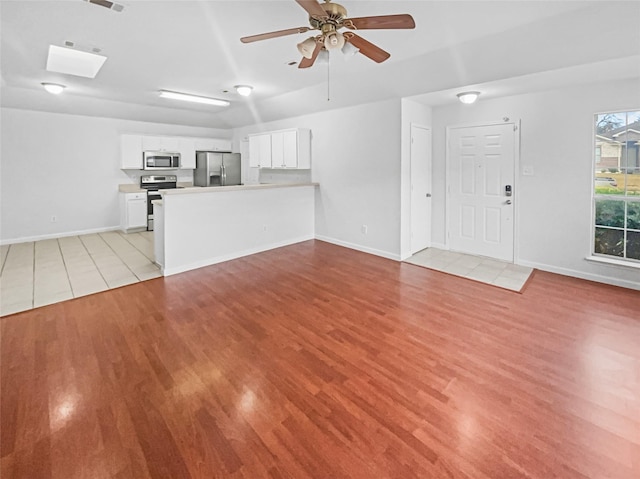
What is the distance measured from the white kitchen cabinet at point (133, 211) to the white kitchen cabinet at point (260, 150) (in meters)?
2.48

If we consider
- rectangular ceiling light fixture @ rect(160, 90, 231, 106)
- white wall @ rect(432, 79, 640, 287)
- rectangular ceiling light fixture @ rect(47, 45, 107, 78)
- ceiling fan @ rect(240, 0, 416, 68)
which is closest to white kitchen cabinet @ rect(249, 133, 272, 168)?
rectangular ceiling light fixture @ rect(160, 90, 231, 106)

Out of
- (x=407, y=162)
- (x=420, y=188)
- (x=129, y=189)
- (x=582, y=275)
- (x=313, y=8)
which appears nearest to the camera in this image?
(x=313, y=8)

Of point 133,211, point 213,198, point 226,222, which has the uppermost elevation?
point 213,198

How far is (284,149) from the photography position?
6539 mm

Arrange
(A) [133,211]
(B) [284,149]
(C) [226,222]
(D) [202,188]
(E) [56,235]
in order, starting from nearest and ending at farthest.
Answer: (D) [202,188]
(C) [226,222]
(B) [284,149]
(E) [56,235]
(A) [133,211]

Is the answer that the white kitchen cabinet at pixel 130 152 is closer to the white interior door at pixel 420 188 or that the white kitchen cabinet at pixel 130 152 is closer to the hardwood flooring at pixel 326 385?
the hardwood flooring at pixel 326 385

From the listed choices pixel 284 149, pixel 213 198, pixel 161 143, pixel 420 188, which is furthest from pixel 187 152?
pixel 420 188

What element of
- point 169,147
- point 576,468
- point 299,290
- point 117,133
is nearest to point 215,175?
point 169,147

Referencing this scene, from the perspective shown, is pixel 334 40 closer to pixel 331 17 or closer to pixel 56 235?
pixel 331 17

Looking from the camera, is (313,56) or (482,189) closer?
(313,56)

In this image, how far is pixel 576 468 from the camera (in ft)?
5.31

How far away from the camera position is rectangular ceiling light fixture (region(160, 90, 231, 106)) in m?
5.36

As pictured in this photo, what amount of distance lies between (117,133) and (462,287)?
24.2 feet

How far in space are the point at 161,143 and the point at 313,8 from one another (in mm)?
6613
